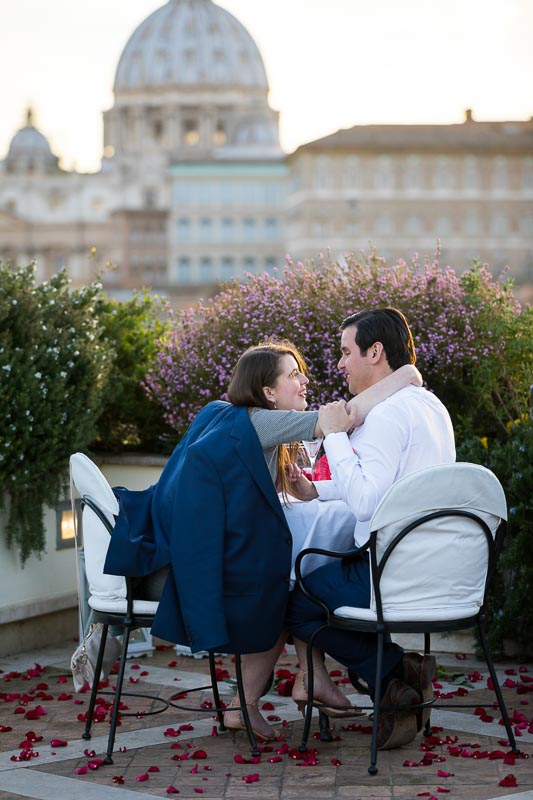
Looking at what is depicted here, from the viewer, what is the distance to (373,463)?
14.8 feet

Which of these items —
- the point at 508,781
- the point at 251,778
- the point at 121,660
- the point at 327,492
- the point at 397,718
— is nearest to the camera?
the point at 508,781

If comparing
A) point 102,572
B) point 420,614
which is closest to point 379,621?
point 420,614

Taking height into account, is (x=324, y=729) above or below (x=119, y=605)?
below

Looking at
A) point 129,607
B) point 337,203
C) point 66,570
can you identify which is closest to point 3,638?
point 66,570

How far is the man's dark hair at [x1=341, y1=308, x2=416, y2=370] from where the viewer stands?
470 cm

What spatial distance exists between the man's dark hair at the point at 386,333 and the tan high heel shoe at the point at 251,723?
3.90 ft

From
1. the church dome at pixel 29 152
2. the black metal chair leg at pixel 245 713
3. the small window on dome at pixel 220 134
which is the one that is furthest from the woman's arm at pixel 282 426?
the small window on dome at pixel 220 134

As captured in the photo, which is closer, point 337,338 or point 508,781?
point 508,781

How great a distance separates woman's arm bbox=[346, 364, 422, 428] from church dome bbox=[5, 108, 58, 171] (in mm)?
116513

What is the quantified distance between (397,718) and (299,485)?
82 centimetres

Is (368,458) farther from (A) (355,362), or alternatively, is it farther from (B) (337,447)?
(A) (355,362)

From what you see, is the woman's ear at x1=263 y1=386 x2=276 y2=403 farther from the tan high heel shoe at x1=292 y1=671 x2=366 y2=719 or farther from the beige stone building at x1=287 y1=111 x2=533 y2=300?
the beige stone building at x1=287 y1=111 x2=533 y2=300

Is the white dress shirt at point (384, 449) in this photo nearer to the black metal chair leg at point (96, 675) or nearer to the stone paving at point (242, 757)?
the stone paving at point (242, 757)

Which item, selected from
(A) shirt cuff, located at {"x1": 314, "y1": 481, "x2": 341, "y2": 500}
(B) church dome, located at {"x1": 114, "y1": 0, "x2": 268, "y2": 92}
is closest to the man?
(A) shirt cuff, located at {"x1": 314, "y1": 481, "x2": 341, "y2": 500}
